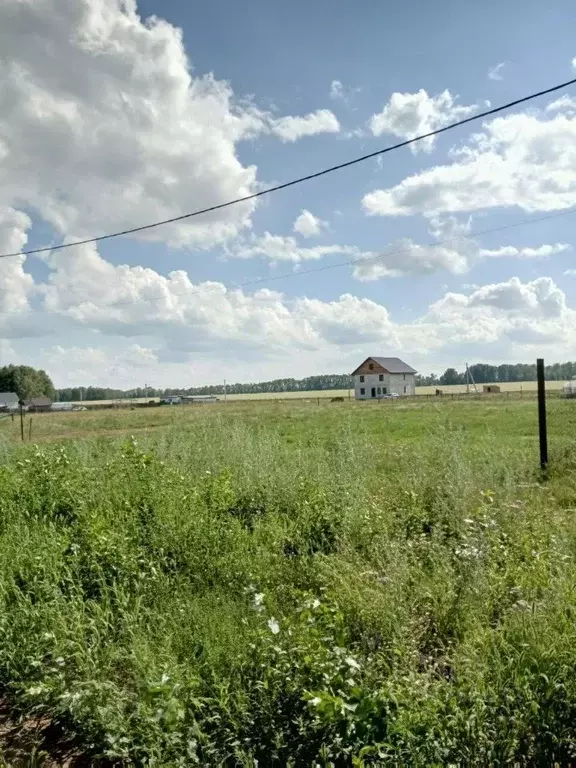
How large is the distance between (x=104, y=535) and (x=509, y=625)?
12.2 ft

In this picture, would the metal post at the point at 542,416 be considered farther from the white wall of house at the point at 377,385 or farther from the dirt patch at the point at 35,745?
the white wall of house at the point at 377,385

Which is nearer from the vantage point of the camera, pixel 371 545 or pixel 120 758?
pixel 120 758

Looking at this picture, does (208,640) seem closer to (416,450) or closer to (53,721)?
(53,721)

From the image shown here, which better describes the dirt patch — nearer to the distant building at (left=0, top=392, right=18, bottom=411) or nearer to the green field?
the green field

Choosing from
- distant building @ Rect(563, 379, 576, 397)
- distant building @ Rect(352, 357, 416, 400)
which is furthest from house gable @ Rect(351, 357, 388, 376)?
distant building @ Rect(563, 379, 576, 397)

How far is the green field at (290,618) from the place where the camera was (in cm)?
296

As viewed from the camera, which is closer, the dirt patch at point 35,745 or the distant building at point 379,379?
the dirt patch at point 35,745

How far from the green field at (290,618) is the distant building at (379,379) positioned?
63254mm

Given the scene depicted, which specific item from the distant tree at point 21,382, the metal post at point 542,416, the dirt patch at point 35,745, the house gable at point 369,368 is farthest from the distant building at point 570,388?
the distant tree at point 21,382

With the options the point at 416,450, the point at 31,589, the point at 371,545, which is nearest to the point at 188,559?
the point at 31,589

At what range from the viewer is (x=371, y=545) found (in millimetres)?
5430

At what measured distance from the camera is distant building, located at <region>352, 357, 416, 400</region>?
70.5m

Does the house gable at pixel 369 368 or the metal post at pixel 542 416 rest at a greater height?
the house gable at pixel 369 368

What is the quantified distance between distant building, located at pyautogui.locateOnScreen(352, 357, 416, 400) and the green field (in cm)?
6325
